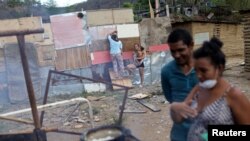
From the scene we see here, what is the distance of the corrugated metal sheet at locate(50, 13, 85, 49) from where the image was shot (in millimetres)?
11523

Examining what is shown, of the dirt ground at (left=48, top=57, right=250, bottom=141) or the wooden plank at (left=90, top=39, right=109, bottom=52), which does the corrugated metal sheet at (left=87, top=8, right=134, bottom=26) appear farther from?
the dirt ground at (left=48, top=57, right=250, bottom=141)

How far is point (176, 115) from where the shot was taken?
6.48 ft

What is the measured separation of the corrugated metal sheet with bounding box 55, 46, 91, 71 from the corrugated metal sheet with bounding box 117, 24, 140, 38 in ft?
4.63

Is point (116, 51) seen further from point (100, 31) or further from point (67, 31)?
point (67, 31)

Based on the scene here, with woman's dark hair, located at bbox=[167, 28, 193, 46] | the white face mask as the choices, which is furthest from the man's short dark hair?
the white face mask

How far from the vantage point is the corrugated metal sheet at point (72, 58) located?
1157 centimetres

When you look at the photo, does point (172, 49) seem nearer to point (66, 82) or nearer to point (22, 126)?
point (22, 126)

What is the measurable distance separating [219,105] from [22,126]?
244 inches

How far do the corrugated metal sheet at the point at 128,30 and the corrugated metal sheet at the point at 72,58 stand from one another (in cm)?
141

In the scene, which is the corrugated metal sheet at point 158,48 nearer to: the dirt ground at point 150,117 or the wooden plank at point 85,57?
the dirt ground at point 150,117

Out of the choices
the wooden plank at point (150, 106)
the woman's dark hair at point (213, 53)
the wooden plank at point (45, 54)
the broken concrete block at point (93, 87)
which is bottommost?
the broken concrete block at point (93, 87)

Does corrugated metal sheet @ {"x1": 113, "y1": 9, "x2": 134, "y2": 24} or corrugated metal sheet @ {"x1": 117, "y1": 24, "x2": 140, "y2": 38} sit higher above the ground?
corrugated metal sheet @ {"x1": 113, "y1": 9, "x2": 134, "y2": 24}

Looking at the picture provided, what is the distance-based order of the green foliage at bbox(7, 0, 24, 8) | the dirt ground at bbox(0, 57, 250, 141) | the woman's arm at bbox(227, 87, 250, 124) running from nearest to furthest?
the woman's arm at bbox(227, 87, 250, 124) → the dirt ground at bbox(0, 57, 250, 141) → the green foliage at bbox(7, 0, 24, 8)

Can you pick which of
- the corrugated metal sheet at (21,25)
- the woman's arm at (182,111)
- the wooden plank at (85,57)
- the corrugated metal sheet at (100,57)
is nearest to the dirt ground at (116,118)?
A: the wooden plank at (85,57)
